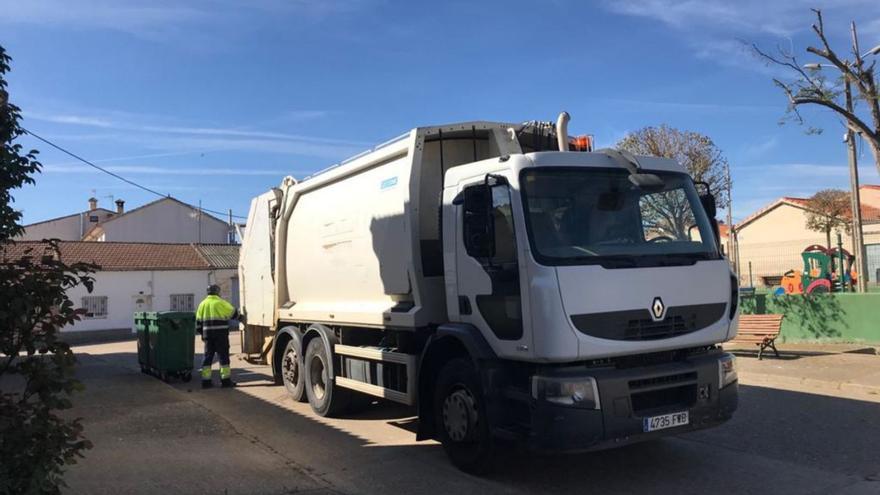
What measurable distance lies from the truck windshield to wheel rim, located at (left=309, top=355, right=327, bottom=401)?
173 inches

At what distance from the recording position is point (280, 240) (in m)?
9.93

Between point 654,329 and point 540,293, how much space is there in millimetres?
1016

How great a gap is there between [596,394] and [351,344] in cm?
391

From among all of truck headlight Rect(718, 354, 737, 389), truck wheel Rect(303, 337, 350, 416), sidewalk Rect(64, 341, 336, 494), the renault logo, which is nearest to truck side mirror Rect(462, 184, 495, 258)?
the renault logo

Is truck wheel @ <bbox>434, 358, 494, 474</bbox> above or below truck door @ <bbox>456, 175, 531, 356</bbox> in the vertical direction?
below

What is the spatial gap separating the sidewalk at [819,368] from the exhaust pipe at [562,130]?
5.55m

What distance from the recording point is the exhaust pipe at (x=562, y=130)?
6180mm

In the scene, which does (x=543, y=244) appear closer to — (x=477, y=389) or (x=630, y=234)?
(x=630, y=234)

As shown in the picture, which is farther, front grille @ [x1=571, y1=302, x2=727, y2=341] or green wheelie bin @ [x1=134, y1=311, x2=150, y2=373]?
green wheelie bin @ [x1=134, y1=311, x2=150, y2=373]

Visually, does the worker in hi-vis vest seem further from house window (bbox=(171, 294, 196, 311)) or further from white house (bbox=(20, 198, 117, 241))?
white house (bbox=(20, 198, 117, 241))

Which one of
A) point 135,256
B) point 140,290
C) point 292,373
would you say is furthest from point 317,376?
point 135,256

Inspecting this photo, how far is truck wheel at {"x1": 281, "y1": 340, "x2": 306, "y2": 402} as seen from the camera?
9137 mm

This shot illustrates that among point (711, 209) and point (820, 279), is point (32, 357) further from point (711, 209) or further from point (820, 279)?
point (820, 279)

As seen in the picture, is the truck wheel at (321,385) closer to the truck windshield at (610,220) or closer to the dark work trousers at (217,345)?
the dark work trousers at (217,345)
